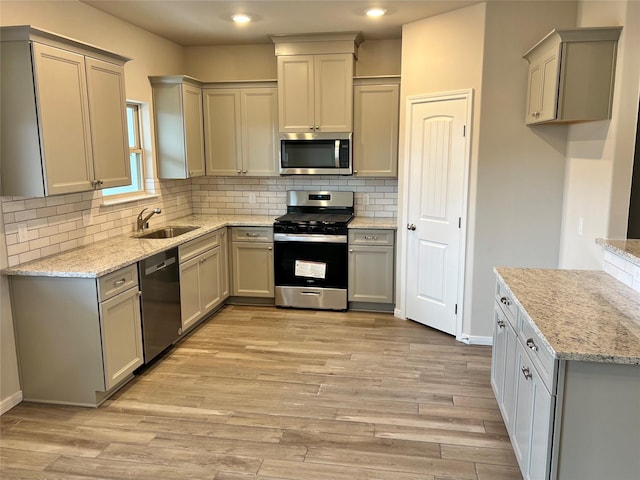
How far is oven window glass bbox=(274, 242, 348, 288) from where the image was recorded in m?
4.96

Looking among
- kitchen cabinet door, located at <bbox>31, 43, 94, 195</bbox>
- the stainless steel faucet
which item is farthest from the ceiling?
the stainless steel faucet

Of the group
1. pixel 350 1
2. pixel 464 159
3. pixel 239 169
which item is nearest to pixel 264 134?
pixel 239 169

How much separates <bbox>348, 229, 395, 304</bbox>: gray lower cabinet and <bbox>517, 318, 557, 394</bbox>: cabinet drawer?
8.20 ft

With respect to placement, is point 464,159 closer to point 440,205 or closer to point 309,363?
point 440,205

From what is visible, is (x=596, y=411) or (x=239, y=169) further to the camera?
(x=239, y=169)

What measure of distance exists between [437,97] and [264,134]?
192 cm

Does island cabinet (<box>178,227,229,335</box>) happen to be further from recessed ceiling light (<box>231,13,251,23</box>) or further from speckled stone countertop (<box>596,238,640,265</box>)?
speckled stone countertop (<box>596,238,640,265</box>)

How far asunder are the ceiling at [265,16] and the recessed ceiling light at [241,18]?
0.05 metres

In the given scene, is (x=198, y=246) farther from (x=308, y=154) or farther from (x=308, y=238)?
(x=308, y=154)

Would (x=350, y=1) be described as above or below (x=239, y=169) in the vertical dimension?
above

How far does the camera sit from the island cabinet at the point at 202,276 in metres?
4.22

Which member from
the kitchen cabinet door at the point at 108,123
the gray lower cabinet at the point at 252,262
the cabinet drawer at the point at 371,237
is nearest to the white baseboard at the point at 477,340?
the cabinet drawer at the point at 371,237

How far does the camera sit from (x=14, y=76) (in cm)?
286

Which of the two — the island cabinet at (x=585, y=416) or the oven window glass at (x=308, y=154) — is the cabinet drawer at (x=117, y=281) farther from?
the island cabinet at (x=585, y=416)
